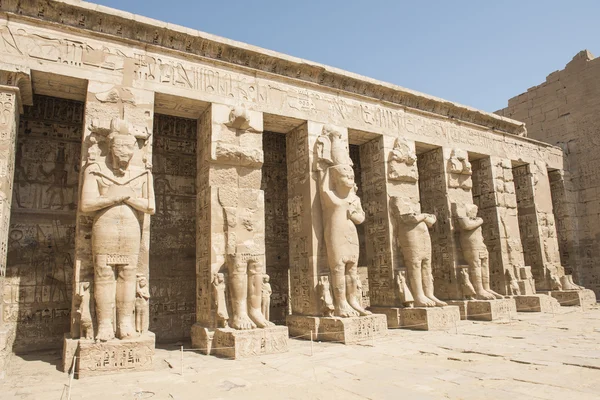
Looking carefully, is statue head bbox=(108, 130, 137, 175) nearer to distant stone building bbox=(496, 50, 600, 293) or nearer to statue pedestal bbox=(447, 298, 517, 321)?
statue pedestal bbox=(447, 298, 517, 321)

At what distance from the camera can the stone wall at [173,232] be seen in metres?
8.63

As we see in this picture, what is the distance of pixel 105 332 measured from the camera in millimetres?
5672

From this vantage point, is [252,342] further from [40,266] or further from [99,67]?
[99,67]

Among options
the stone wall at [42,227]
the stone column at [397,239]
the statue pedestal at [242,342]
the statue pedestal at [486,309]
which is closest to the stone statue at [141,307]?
the statue pedestal at [242,342]

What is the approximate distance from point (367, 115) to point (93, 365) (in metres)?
6.94

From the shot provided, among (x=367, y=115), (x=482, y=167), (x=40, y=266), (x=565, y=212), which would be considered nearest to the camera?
(x=40, y=266)

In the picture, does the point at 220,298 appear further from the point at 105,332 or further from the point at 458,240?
the point at 458,240

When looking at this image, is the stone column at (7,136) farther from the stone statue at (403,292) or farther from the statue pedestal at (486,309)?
the statue pedestal at (486,309)

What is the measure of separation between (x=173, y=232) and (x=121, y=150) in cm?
317

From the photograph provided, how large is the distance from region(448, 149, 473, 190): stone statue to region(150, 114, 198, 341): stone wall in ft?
20.0

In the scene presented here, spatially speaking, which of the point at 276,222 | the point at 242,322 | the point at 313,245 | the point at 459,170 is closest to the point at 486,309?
the point at 459,170

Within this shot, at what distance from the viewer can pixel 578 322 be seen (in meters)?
8.82

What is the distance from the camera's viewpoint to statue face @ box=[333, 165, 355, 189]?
7.98 metres

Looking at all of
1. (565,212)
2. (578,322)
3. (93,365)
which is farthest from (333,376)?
(565,212)
